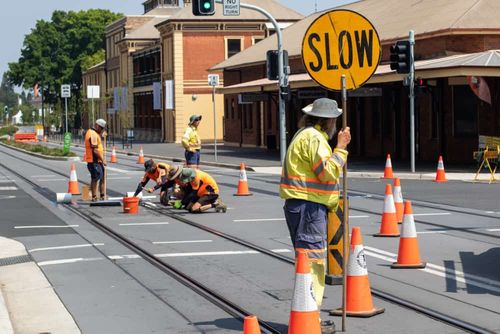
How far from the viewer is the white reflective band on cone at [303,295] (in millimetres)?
7496

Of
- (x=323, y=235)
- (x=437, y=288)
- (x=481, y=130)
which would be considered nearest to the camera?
(x=323, y=235)

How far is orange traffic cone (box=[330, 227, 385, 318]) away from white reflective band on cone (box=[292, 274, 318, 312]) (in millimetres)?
1629

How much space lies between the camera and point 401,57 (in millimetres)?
29609

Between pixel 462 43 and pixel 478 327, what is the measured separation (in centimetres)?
2753

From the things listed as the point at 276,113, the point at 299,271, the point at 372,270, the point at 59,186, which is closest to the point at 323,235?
the point at 299,271

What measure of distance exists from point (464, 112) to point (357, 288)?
27.3 meters

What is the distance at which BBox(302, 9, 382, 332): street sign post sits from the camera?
9.45 metres

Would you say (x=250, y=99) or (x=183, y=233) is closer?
(x=183, y=233)

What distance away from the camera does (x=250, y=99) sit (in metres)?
48.5

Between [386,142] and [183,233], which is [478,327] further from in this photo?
[386,142]

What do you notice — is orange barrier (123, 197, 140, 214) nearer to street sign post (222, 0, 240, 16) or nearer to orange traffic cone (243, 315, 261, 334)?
street sign post (222, 0, 240, 16)

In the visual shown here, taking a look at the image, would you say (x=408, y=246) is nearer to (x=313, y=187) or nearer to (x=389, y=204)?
(x=389, y=204)

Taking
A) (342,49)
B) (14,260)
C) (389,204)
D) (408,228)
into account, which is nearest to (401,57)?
(389,204)

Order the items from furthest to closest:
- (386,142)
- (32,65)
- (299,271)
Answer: (32,65), (386,142), (299,271)
